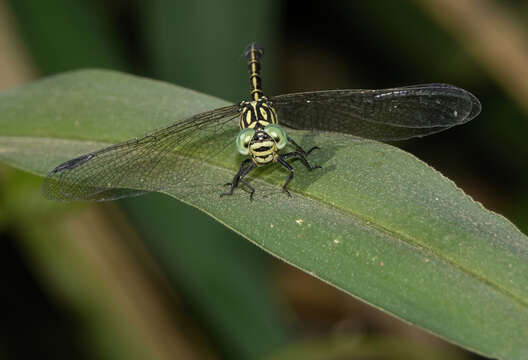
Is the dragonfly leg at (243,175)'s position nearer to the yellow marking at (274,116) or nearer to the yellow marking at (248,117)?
the yellow marking at (248,117)

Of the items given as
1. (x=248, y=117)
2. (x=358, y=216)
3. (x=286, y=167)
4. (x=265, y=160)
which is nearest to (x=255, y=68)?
(x=248, y=117)

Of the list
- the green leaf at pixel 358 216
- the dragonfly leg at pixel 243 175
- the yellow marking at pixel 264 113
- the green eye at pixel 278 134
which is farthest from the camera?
the yellow marking at pixel 264 113

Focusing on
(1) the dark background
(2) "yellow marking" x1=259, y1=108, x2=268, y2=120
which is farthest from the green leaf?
(1) the dark background

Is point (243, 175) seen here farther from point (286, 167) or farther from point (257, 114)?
point (257, 114)

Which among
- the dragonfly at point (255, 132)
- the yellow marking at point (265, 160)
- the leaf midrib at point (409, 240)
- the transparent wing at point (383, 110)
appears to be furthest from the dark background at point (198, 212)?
the leaf midrib at point (409, 240)

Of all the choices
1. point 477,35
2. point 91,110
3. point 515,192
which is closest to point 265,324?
point 91,110

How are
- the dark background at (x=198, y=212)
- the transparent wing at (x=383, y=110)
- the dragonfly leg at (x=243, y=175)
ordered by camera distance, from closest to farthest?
1. the dragonfly leg at (x=243, y=175)
2. the transparent wing at (x=383, y=110)
3. the dark background at (x=198, y=212)

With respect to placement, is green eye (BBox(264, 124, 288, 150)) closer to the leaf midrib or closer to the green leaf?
the green leaf

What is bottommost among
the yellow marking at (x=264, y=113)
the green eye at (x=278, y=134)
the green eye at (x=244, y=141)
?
the green eye at (x=244, y=141)
